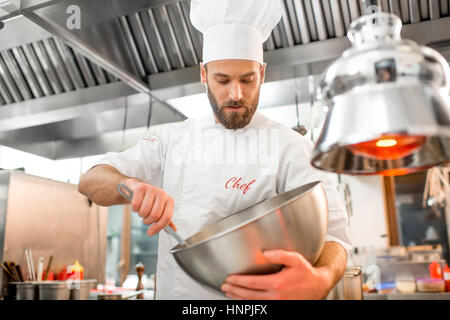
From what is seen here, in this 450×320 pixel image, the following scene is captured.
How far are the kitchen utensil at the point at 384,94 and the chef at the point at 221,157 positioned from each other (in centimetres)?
44

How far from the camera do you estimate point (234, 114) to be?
1.09 meters

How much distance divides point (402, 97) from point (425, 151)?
0.16 meters

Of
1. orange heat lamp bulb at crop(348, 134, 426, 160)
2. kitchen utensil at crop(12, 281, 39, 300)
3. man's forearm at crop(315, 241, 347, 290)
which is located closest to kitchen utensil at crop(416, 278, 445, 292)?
man's forearm at crop(315, 241, 347, 290)

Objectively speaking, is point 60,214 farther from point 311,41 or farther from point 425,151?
point 425,151

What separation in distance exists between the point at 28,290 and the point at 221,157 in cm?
125

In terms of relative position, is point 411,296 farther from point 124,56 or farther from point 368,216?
point 124,56

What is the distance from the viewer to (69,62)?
6.26 ft

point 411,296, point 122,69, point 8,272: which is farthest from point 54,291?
point 411,296

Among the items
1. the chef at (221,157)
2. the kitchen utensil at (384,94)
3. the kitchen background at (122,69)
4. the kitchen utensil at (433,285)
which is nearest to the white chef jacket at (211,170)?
the chef at (221,157)

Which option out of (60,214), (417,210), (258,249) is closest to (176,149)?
(258,249)

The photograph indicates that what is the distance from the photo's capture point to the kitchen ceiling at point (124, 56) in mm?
1464

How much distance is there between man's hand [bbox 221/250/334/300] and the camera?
574mm

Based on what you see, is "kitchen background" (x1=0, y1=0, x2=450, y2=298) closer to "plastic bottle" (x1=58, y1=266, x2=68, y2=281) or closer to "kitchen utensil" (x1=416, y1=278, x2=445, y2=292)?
"plastic bottle" (x1=58, y1=266, x2=68, y2=281)

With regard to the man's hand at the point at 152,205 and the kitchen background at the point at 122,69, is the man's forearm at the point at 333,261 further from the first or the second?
the kitchen background at the point at 122,69
